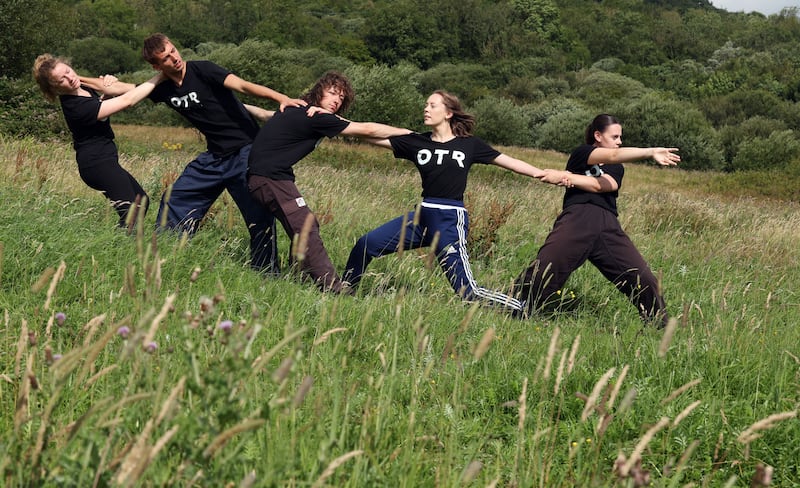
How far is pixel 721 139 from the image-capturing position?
47750 mm

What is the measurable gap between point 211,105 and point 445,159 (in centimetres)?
202

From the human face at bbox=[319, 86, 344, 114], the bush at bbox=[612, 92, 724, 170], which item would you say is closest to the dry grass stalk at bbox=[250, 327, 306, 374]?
the human face at bbox=[319, 86, 344, 114]

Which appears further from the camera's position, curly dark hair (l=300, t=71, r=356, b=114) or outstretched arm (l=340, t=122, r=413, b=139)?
curly dark hair (l=300, t=71, r=356, b=114)

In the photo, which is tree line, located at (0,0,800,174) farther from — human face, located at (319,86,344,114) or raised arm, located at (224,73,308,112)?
human face, located at (319,86,344,114)

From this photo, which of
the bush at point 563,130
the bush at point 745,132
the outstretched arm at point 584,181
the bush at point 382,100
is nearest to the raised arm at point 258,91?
the outstretched arm at point 584,181

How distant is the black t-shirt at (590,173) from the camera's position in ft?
18.0

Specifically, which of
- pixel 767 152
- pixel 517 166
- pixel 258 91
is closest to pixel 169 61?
pixel 258 91

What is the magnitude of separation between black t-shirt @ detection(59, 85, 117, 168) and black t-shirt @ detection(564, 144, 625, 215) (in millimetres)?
3704

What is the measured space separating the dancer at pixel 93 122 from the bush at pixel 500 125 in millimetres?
42845

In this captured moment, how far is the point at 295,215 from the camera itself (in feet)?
17.7

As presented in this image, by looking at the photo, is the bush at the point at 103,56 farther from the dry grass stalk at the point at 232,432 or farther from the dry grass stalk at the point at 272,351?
the dry grass stalk at the point at 232,432

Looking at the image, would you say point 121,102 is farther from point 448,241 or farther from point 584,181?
point 584,181

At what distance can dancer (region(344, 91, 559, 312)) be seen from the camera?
208 inches

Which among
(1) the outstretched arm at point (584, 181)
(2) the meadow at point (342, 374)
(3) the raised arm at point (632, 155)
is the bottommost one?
(2) the meadow at point (342, 374)
